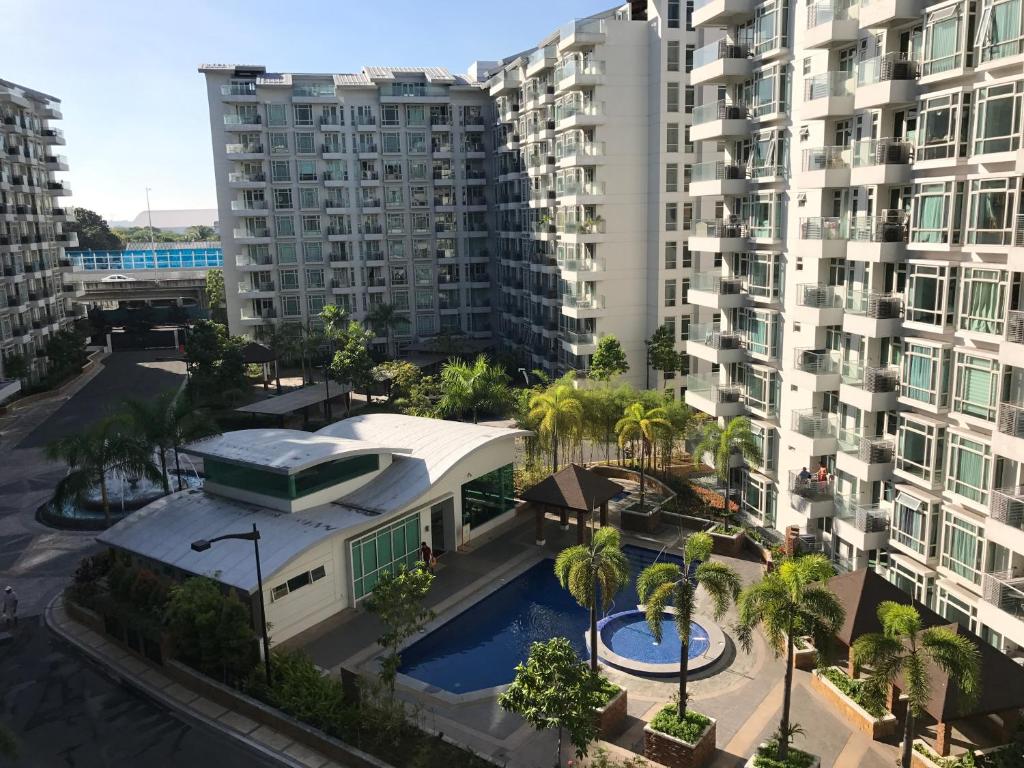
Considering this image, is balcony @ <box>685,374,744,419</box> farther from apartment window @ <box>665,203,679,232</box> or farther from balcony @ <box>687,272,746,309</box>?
apartment window @ <box>665,203,679,232</box>

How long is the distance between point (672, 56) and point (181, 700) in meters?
40.8

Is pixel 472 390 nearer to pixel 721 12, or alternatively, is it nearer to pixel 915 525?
pixel 721 12

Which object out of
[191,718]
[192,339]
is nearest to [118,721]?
[191,718]

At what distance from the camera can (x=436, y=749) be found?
1847 centimetres

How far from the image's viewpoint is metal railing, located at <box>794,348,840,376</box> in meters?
27.1

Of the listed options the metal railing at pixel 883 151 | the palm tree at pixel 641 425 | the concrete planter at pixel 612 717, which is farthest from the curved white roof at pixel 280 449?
the metal railing at pixel 883 151

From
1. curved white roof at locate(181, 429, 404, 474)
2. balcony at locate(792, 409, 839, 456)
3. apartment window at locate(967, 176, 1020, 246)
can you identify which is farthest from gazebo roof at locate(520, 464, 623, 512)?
apartment window at locate(967, 176, 1020, 246)

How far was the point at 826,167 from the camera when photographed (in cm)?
2619

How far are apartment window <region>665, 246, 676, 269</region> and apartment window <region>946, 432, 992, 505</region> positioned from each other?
90.0 ft

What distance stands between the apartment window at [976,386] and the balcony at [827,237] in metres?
5.99

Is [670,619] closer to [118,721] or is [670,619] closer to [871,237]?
[871,237]

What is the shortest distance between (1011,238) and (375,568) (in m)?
21.0

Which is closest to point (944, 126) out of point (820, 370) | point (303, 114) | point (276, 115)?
point (820, 370)

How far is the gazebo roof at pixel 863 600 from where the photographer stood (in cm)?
2070
